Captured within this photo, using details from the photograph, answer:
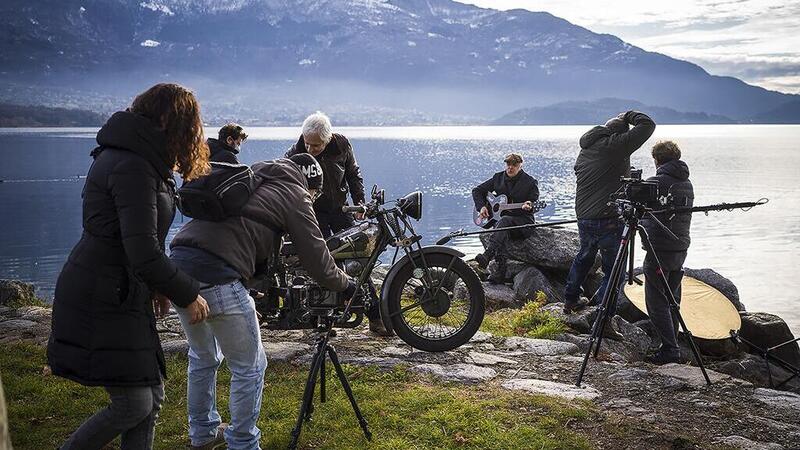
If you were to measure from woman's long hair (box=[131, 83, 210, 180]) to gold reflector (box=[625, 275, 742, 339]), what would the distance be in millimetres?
8754

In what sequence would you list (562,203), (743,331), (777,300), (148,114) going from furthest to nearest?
(562,203), (777,300), (743,331), (148,114)

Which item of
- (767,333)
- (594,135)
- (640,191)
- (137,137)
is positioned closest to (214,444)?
A: (137,137)

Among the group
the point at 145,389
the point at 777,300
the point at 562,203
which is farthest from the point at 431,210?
the point at 145,389

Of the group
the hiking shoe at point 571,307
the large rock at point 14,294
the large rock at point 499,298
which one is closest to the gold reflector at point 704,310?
the hiking shoe at point 571,307

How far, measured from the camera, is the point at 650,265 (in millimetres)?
7797

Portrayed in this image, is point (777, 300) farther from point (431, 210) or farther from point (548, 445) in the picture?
point (431, 210)

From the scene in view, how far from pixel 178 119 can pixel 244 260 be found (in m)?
0.99

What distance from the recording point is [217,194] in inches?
156

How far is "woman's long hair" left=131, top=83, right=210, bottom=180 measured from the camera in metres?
3.49

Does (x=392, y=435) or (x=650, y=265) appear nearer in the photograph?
(x=392, y=435)

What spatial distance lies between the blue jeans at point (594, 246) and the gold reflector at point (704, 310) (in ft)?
5.42

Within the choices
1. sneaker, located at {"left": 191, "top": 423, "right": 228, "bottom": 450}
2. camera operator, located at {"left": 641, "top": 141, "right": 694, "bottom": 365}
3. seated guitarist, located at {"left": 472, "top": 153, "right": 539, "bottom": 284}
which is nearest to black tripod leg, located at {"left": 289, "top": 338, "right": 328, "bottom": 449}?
sneaker, located at {"left": 191, "top": 423, "right": 228, "bottom": 450}

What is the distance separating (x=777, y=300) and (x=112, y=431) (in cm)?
2521

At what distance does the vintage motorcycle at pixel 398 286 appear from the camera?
22.3 feet
